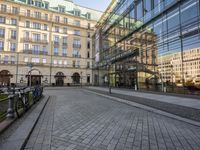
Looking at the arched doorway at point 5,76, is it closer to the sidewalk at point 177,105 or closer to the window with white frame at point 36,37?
the window with white frame at point 36,37

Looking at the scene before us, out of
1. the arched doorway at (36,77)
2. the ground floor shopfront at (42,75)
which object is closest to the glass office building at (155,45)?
the ground floor shopfront at (42,75)

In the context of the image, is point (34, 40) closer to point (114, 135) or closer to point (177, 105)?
point (177, 105)

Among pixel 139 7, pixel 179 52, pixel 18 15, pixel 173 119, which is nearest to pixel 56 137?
pixel 173 119

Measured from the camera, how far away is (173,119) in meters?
6.14

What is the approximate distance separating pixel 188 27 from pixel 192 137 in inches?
554

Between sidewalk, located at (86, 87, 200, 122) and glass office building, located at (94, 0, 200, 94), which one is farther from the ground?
glass office building, located at (94, 0, 200, 94)

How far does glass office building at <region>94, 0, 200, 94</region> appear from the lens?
14.2 metres

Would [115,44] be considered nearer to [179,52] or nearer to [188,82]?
[179,52]

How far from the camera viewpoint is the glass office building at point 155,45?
1425cm

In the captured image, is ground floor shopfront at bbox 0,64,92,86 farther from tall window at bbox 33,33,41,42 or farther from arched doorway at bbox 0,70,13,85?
tall window at bbox 33,33,41,42

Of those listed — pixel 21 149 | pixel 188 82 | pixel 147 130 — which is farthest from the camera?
pixel 188 82

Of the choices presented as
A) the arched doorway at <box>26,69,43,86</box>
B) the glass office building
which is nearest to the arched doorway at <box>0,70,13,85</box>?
the arched doorway at <box>26,69,43,86</box>

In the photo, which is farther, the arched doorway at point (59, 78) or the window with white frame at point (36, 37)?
the arched doorway at point (59, 78)

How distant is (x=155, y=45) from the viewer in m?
19.0
